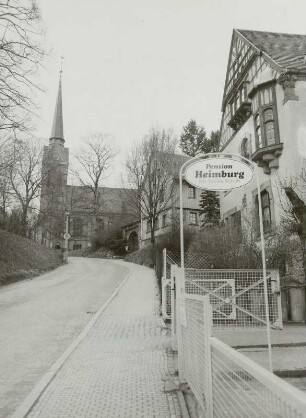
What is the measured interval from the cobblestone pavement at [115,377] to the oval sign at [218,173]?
10.5ft

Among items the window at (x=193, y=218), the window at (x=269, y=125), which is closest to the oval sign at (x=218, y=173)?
the window at (x=269, y=125)

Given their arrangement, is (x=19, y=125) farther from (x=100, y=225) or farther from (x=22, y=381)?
(x=100, y=225)

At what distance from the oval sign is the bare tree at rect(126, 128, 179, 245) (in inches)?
1119

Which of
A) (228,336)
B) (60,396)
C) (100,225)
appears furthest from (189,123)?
(60,396)

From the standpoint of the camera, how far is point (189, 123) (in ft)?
202

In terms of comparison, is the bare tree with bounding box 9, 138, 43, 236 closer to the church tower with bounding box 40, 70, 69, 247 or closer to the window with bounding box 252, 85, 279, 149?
the church tower with bounding box 40, 70, 69, 247

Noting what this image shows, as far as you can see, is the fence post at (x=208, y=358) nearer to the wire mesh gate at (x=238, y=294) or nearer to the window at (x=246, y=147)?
the wire mesh gate at (x=238, y=294)

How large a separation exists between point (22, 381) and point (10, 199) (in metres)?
35.7

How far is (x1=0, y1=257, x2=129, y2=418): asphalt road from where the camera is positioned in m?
6.68

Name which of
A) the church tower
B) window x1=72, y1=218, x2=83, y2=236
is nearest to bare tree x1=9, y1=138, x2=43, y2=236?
the church tower

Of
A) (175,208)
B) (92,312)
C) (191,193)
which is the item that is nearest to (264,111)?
(92,312)

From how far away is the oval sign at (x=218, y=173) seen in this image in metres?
6.54

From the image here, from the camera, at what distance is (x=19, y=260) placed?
2842 cm

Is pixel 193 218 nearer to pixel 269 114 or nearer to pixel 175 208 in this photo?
pixel 175 208
